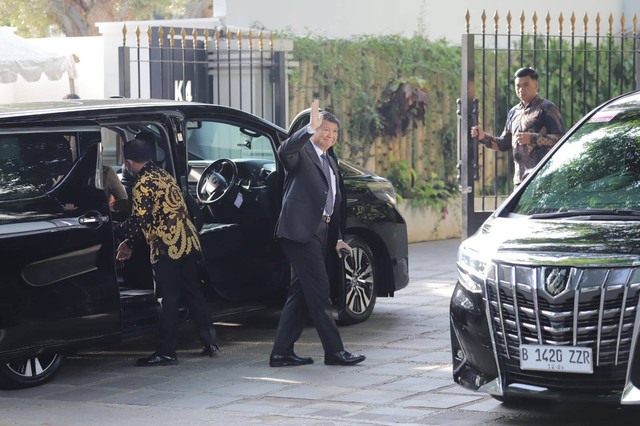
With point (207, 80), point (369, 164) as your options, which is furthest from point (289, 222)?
point (369, 164)

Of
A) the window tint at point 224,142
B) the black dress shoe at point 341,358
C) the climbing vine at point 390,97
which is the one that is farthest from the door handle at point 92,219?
the climbing vine at point 390,97

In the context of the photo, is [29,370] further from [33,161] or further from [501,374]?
[501,374]

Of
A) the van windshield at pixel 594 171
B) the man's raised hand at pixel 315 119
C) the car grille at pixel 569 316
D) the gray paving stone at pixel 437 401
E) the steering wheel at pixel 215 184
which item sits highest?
the man's raised hand at pixel 315 119

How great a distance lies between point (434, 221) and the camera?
16422mm

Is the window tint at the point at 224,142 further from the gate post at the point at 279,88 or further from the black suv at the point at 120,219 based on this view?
the gate post at the point at 279,88

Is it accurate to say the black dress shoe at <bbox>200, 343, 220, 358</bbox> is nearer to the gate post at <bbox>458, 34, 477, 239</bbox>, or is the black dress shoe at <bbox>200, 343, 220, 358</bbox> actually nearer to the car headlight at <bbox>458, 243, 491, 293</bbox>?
the car headlight at <bbox>458, 243, 491, 293</bbox>

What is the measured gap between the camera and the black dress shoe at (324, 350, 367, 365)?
333 inches

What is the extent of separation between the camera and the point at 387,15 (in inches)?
768

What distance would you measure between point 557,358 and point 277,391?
2.20m

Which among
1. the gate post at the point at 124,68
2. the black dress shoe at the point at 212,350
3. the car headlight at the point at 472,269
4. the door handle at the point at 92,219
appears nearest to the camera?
the car headlight at the point at 472,269

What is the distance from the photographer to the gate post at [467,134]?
1162cm

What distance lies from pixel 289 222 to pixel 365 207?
73.3 inches

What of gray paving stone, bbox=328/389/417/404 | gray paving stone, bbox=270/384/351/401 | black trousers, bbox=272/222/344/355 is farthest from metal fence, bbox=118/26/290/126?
gray paving stone, bbox=328/389/417/404

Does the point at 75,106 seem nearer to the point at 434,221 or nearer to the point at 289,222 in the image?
the point at 289,222
